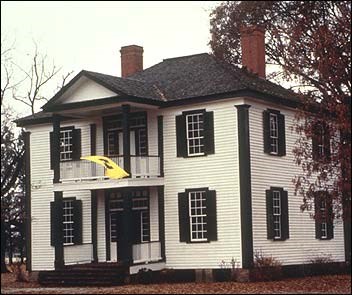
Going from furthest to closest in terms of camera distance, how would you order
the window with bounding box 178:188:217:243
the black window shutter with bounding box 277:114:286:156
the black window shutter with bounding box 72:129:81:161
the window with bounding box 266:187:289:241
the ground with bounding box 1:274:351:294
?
the black window shutter with bounding box 72:129:81:161, the black window shutter with bounding box 277:114:286:156, the window with bounding box 266:187:289:241, the window with bounding box 178:188:217:243, the ground with bounding box 1:274:351:294

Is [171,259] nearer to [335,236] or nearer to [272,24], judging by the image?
[335,236]

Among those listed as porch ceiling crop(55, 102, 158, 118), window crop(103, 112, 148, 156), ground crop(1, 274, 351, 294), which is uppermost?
porch ceiling crop(55, 102, 158, 118)

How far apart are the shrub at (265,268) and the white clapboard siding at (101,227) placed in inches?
269

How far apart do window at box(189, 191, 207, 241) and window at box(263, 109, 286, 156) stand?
327 centimetres

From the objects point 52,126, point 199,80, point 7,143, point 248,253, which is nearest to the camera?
point 248,253

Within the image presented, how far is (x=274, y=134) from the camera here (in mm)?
33188

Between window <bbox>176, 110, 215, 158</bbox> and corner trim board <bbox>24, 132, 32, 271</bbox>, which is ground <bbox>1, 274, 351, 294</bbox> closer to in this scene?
corner trim board <bbox>24, 132, 32, 271</bbox>

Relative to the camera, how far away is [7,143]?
52188mm

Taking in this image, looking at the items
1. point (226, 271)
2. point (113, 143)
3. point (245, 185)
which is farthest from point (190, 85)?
point (226, 271)

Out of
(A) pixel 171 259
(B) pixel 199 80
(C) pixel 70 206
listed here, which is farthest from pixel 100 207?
(B) pixel 199 80

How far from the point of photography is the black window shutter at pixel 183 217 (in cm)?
3189

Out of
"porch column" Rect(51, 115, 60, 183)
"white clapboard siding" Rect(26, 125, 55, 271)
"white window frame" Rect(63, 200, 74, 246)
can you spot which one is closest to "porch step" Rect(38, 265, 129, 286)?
"white window frame" Rect(63, 200, 74, 246)

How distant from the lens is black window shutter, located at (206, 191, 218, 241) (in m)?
31.2

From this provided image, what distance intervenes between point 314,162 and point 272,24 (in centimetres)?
1027
